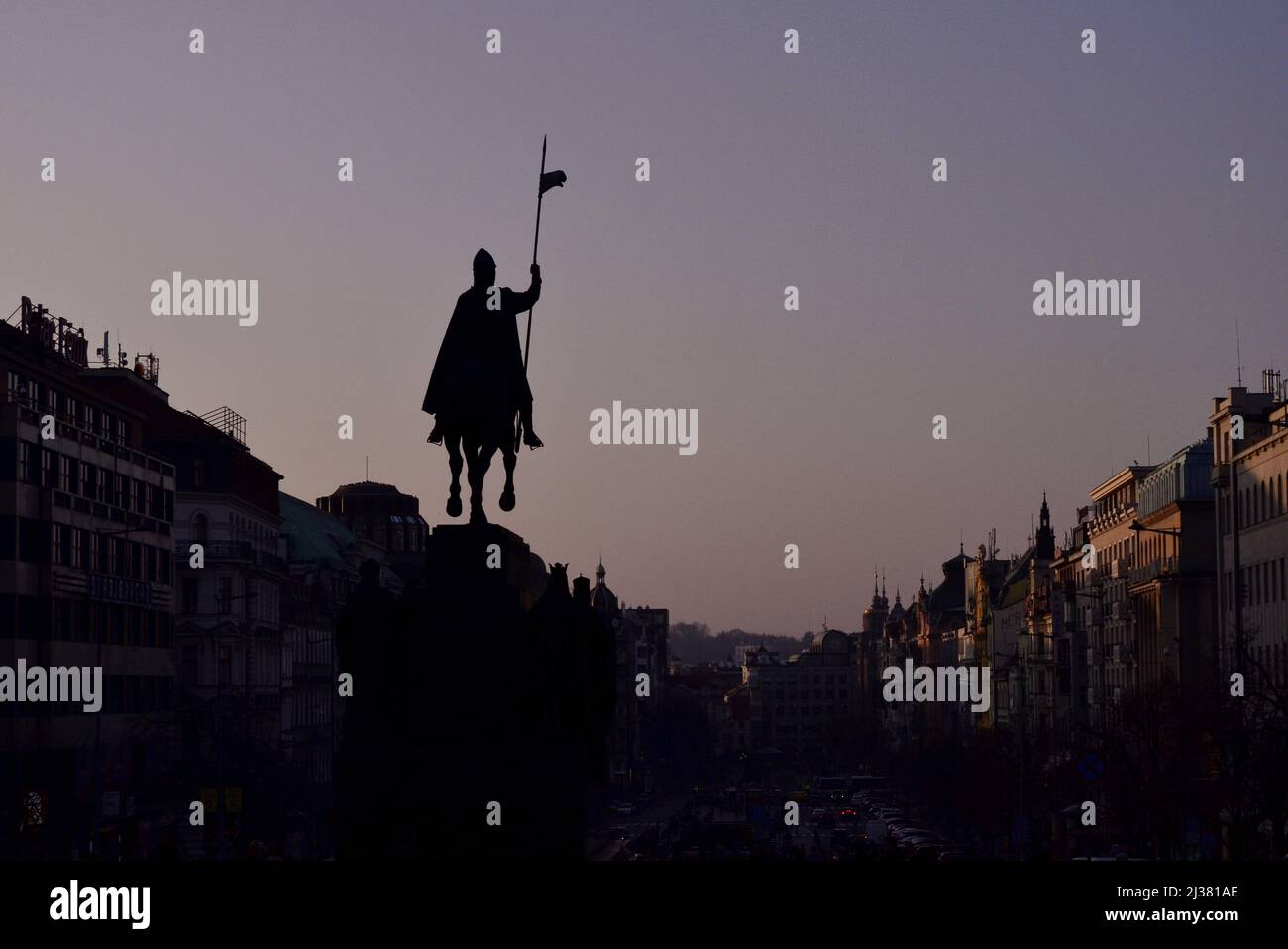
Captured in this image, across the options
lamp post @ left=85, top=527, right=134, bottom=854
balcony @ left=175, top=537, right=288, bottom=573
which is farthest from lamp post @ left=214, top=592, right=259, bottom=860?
lamp post @ left=85, top=527, right=134, bottom=854

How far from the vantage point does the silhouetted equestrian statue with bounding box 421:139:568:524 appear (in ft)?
118

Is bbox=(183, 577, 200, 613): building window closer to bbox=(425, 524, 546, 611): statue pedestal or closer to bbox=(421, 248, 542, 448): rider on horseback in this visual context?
bbox=(421, 248, 542, 448): rider on horseback

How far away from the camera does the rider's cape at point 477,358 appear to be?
118 feet

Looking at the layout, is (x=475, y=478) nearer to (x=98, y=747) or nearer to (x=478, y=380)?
(x=478, y=380)

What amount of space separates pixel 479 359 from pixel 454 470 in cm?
152

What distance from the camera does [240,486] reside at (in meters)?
142

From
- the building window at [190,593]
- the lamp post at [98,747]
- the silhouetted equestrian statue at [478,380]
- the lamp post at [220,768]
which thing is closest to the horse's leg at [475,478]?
the silhouetted equestrian statue at [478,380]

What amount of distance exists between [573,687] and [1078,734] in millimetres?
110078

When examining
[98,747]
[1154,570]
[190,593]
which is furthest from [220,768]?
[1154,570]

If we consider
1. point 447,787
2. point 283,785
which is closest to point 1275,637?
point 283,785

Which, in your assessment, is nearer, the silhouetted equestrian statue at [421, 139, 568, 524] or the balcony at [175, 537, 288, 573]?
the silhouetted equestrian statue at [421, 139, 568, 524]

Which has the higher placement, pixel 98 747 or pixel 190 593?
pixel 190 593

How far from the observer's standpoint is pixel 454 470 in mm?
36031
